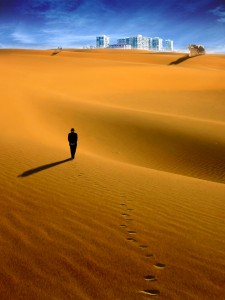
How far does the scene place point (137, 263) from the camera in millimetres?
3877

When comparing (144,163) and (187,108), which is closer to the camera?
(144,163)

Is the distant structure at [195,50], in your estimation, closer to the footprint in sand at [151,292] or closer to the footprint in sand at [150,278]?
the footprint in sand at [150,278]

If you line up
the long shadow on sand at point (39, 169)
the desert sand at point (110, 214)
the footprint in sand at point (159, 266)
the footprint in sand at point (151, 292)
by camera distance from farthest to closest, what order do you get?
the long shadow on sand at point (39, 169)
the footprint in sand at point (159, 266)
the desert sand at point (110, 214)
the footprint in sand at point (151, 292)

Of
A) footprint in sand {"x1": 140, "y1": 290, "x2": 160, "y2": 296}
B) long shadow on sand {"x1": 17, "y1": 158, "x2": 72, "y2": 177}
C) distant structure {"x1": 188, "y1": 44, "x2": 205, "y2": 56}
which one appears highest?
distant structure {"x1": 188, "y1": 44, "x2": 205, "y2": 56}

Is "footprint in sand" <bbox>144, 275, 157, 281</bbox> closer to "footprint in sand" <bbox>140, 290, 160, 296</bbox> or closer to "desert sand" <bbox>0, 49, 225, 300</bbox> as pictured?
"desert sand" <bbox>0, 49, 225, 300</bbox>

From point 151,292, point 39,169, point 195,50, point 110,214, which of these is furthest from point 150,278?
point 195,50

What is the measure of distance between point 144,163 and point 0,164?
626 centimetres

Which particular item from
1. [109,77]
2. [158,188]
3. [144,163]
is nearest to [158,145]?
[144,163]

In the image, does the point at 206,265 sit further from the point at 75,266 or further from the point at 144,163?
the point at 144,163

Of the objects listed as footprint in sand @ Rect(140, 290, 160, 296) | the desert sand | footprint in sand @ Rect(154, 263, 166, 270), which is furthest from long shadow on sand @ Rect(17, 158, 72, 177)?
footprint in sand @ Rect(140, 290, 160, 296)

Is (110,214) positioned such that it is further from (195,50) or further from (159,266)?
(195,50)

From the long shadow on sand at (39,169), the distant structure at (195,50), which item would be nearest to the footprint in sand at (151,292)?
the long shadow on sand at (39,169)

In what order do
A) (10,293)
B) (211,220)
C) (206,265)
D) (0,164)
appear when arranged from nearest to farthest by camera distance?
(10,293), (206,265), (211,220), (0,164)

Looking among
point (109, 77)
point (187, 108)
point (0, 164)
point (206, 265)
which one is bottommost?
point (206, 265)
